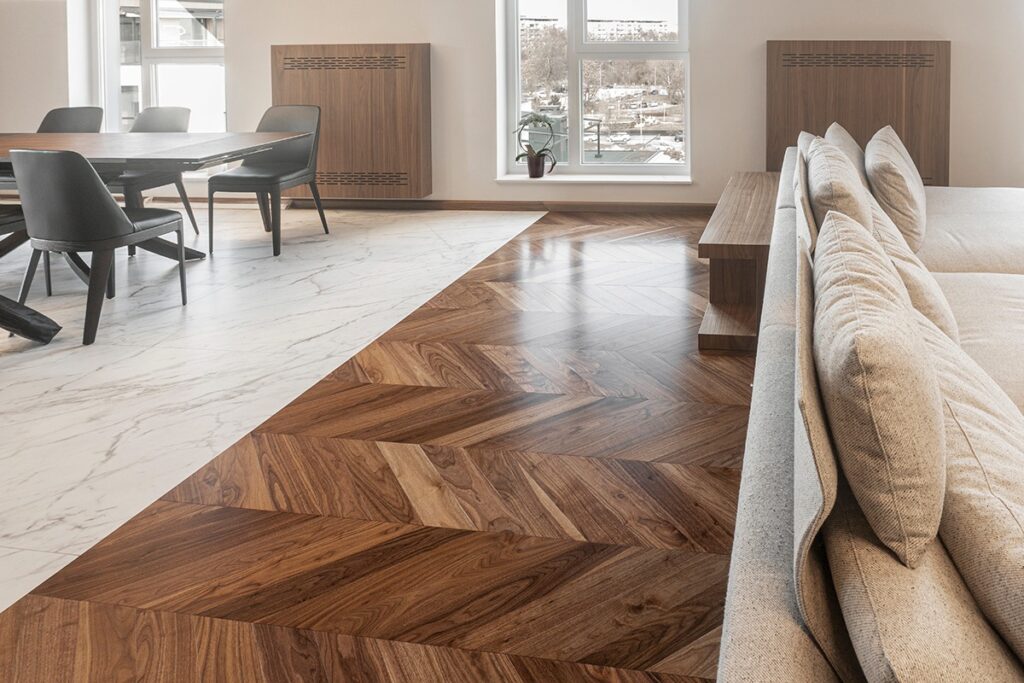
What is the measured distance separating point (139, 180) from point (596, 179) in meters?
3.43

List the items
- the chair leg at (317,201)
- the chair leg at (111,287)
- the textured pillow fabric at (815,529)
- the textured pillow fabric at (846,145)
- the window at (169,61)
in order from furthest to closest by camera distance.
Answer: the window at (169,61)
the chair leg at (317,201)
the chair leg at (111,287)
the textured pillow fabric at (846,145)
the textured pillow fabric at (815,529)

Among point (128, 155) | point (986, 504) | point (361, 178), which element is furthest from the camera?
point (361, 178)

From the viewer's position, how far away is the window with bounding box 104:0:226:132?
8805 millimetres

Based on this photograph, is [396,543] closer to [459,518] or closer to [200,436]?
[459,518]

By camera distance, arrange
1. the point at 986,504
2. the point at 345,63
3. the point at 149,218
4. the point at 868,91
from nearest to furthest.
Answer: the point at 986,504, the point at 149,218, the point at 868,91, the point at 345,63

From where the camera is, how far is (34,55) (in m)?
8.65

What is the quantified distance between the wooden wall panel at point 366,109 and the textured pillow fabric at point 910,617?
7.11 m

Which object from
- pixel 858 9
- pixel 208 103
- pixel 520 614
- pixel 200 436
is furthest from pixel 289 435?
pixel 208 103

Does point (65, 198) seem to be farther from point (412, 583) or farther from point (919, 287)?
point (919, 287)

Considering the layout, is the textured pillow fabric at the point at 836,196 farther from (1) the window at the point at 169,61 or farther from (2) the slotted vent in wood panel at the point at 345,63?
(1) the window at the point at 169,61

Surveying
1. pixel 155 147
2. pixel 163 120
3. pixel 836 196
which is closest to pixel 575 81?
pixel 163 120

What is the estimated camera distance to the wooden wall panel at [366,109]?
7898 millimetres

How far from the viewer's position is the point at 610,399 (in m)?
3.49

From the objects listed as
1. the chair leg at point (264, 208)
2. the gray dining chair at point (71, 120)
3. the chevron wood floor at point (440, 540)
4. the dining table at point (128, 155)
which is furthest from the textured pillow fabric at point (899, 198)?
the gray dining chair at point (71, 120)
